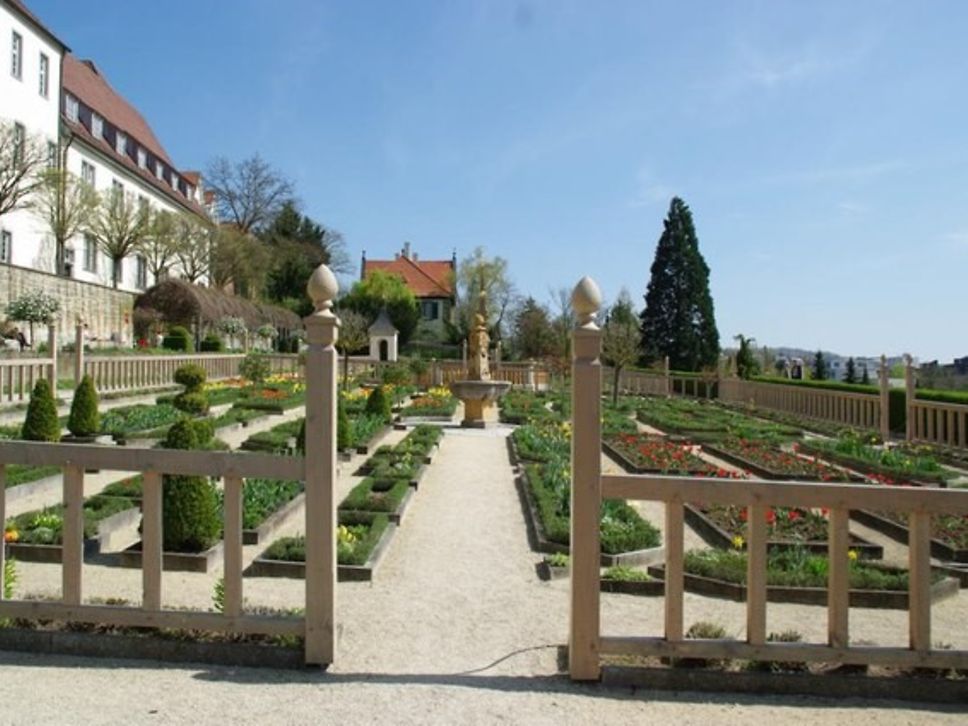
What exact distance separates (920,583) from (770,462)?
9.08 meters

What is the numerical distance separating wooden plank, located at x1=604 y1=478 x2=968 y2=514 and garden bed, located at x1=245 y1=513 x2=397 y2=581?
9.46 ft

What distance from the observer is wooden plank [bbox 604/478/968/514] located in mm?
3695

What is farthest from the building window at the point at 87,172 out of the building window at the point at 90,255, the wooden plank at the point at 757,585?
the wooden plank at the point at 757,585

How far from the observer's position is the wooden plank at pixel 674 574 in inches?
148

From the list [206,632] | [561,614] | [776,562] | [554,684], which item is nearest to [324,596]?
[206,632]

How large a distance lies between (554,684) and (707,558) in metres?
2.95

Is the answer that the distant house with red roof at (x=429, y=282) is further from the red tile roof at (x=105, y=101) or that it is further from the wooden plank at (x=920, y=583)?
the wooden plank at (x=920, y=583)

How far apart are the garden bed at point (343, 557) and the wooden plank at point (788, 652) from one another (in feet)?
9.03

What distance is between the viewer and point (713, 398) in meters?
31.3

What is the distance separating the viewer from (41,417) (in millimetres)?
10297

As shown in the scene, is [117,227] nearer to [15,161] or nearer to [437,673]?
[15,161]

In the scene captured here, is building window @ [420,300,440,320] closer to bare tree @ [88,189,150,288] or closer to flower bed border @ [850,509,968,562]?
bare tree @ [88,189,150,288]

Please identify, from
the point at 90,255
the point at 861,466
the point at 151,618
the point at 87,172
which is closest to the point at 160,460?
the point at 151,618

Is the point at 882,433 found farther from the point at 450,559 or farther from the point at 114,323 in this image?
the point at 114,323
